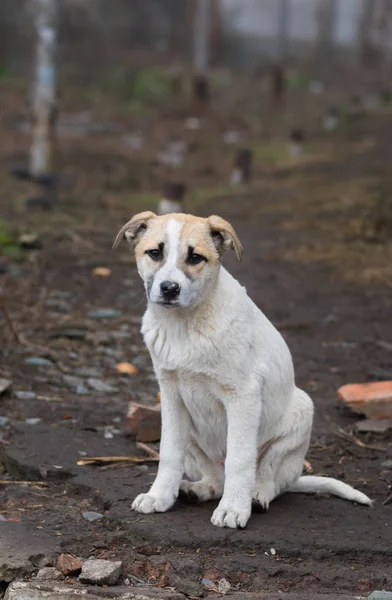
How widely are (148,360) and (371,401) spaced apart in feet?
6.09

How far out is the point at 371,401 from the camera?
6.54 m

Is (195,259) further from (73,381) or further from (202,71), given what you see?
(202,71)

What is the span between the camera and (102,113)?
74.1ft

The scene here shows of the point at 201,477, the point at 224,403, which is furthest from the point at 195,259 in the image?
the point at 201,477

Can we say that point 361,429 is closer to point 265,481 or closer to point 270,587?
point 265,481

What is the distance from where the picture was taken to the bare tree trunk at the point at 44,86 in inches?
517

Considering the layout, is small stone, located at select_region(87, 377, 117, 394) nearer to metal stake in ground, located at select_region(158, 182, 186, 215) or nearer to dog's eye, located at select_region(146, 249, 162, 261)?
dog's eye, located at select_region(146, 249, 162, 261)

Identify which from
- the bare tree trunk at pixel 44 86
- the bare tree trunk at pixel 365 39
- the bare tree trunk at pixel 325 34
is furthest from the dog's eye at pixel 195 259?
the bare tree trunk at pixel 365 39

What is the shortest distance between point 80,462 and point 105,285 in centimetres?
389

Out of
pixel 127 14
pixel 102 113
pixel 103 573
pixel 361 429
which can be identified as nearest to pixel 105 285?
pixel 361 429

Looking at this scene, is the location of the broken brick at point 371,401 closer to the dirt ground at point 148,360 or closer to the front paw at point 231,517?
the dirt ground at point 148,360

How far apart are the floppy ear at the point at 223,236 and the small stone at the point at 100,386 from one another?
2.42m

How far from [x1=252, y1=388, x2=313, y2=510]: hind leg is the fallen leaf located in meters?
2.38

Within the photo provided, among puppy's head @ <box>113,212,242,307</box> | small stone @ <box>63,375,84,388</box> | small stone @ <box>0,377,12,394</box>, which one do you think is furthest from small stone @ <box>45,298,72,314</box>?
puppy's head @ <box>113,212,242,307</box>
